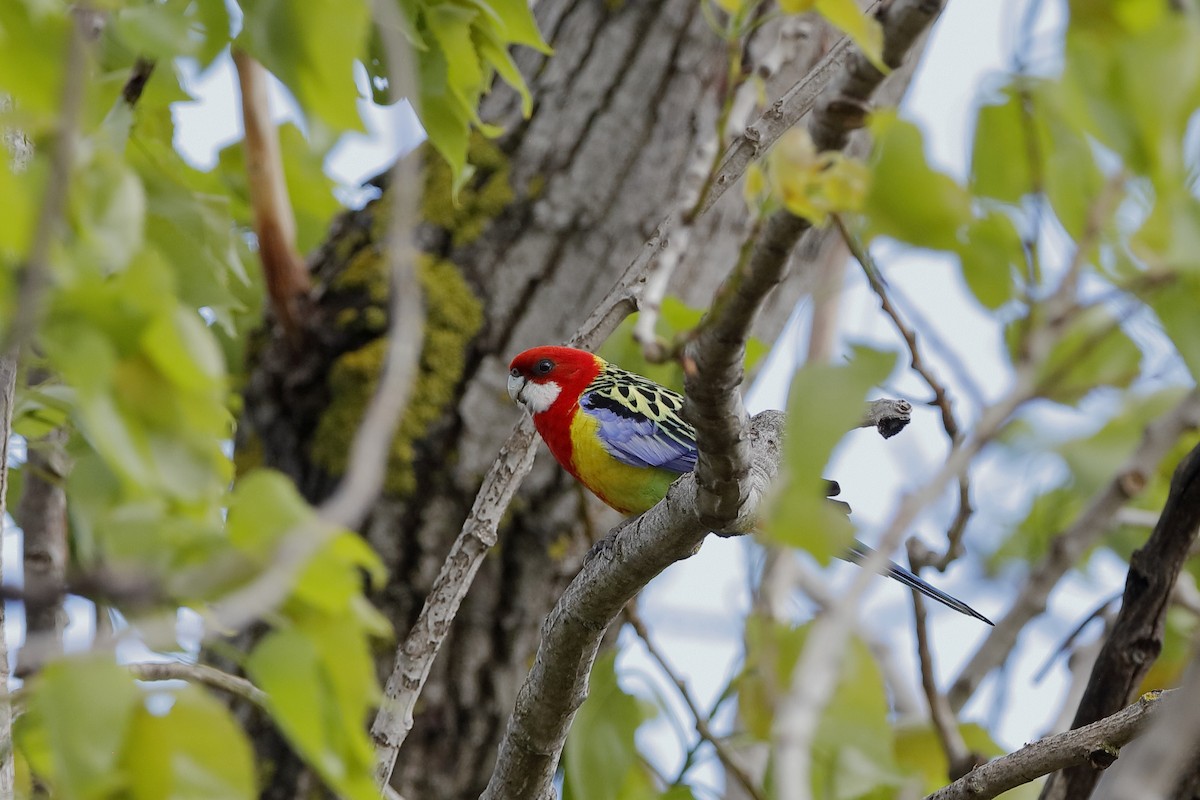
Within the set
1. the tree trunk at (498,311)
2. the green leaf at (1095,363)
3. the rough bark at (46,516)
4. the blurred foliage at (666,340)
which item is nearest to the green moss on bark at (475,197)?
the tree trunk at (498,311)

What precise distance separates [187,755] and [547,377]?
9.00 feet

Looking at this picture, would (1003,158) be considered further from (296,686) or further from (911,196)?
(296,686)

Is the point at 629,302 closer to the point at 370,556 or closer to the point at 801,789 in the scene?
the point at 370,556

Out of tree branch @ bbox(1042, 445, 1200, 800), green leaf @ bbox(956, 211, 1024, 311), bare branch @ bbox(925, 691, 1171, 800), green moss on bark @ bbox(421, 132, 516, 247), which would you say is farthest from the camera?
green moss on bark @ bbox(421, 132, 516, 247)

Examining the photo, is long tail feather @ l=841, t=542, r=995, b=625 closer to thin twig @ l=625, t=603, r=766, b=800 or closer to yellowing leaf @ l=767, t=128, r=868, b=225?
thin twig @ l=625, t=603, r=766, b=800

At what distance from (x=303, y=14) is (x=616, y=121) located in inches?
108

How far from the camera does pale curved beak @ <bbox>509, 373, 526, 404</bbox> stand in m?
4.04

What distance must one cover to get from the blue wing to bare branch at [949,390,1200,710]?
1.21 meters

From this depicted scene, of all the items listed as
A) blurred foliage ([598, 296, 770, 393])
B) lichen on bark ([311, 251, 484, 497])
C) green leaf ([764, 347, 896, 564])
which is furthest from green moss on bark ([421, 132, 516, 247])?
green leaf ([764, 347, 896, 564])

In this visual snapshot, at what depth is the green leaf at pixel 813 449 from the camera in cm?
126

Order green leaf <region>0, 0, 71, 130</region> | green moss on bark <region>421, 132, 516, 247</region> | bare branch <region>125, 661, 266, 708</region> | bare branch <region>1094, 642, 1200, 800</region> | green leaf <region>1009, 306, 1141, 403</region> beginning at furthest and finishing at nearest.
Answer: green moss on bark <region>421, 132, 516, 247</region>
green leaf <region>1009, 306, 1141, 403</region>
bare branch <region>125, 661, 266, 708</region>
green leaf <region>0, 0, 71, 130</region>
bare branch <region>1094, 642, 1200, 800</region>

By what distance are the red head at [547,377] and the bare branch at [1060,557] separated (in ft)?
5.39

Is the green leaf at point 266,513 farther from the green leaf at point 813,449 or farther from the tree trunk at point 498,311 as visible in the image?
the tree trunk at point 498,311

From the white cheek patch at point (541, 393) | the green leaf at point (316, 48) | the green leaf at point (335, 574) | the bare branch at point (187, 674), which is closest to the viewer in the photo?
the green leaf at point (335, 574)
